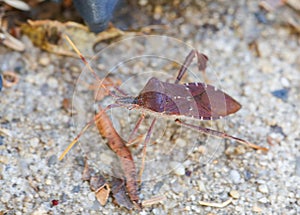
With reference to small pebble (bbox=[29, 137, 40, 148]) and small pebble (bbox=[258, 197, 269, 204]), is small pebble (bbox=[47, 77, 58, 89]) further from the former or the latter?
small pebble (bbox=[258, 197, 269, 204])

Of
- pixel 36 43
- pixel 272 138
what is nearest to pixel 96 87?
pixel 36 43

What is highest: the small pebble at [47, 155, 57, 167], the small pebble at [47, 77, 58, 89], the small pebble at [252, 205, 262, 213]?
the small pebble at [47, 77, 58, 89]

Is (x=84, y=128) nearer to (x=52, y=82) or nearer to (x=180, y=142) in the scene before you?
(x=52, y=82)

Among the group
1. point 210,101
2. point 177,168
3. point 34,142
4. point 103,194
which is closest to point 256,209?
point 177,168

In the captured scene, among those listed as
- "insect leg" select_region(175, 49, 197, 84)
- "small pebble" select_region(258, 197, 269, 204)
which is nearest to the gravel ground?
"small pebble" select_region(258, 197, 269, 204)

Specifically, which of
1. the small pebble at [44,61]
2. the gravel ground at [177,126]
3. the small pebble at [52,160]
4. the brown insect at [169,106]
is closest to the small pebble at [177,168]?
the gravel ground at [177,126]

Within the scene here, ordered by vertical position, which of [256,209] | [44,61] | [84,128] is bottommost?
[256,209]

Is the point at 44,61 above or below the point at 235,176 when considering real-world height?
above

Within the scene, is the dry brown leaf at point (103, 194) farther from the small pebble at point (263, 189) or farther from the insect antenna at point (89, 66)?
the small pebble at point (263, 189)
